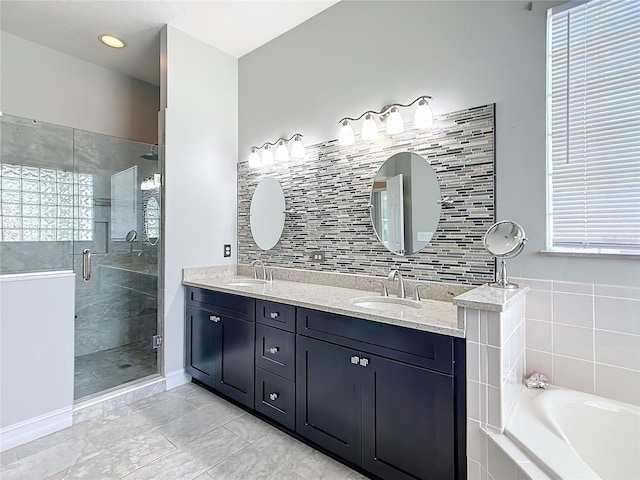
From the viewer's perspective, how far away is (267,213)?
9.57 ft

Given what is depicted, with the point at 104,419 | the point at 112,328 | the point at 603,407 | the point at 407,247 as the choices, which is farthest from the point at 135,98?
the point at 603,407

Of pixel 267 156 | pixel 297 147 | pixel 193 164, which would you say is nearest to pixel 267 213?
pixel 267 156

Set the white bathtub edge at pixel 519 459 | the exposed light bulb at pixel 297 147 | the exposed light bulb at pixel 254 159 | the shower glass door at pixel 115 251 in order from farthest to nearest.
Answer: the exposed light bulb at pixel 254 159 → the shower glass door at pixel 115 251 → the exposed light bulb at pixel 297 147 → the white bathtub edge at pixel 519 459

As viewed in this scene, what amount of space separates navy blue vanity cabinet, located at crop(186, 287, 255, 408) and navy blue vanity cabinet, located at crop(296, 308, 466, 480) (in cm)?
51

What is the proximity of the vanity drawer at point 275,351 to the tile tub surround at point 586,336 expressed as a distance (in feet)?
4.22

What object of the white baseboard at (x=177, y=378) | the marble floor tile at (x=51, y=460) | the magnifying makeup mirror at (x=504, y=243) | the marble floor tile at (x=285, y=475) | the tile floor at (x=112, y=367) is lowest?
the marble floor tile at (x=51, y=460)

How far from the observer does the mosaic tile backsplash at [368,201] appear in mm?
1767

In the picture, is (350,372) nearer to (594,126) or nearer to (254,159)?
(594,126)

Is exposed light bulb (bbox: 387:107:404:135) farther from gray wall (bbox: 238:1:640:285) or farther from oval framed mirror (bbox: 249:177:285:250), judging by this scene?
oval framed mirror (bbox: 249:177:285:250)

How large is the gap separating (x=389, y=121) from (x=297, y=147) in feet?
2.84

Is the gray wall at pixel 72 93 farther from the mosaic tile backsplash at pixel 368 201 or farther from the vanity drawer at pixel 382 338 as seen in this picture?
the vanity drawer at pixel 382 338

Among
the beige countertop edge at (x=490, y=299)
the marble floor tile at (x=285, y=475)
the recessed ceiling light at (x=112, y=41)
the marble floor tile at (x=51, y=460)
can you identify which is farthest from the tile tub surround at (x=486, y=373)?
the recessed ceiling light at (x=112, y=41)

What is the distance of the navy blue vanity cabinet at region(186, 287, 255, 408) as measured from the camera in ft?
7.31

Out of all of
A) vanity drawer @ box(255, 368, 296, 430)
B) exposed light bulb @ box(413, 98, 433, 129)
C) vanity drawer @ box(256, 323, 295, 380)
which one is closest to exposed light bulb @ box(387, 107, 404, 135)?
exposed light bulb @ box(413, 98, 433, 129)
